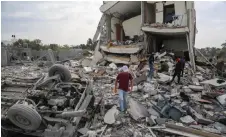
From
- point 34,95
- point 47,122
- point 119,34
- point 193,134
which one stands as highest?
point 119,34

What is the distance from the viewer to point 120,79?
7453 mm

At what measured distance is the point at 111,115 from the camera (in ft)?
23.6

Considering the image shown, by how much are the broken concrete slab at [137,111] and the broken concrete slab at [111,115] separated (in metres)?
0.46

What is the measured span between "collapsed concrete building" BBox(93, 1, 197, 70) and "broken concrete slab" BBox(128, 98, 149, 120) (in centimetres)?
1112

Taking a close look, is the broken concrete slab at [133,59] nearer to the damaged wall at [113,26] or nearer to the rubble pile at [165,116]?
the damaged wall at [113,26]

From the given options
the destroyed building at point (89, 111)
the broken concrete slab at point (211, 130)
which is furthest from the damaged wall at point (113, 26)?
the broken concrete slab at point (211, 130)

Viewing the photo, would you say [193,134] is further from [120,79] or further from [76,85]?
[76,85]

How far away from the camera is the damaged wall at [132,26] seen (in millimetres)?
25997

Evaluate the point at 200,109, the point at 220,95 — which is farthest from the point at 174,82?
the point at 200,109

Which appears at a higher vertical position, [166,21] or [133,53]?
[166,21]

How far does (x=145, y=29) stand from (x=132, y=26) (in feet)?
20.7

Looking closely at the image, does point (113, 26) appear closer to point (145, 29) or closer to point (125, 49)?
point (125, 49)

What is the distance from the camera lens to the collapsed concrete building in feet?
64.4

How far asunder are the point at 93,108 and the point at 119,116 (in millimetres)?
856
